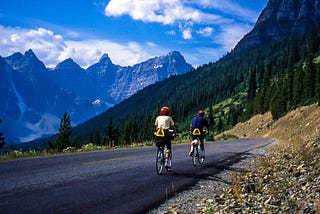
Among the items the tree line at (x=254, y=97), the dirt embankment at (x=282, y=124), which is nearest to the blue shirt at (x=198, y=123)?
the tree line at (x=254, y=97)

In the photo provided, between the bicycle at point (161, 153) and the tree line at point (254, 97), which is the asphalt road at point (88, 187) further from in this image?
the tree line at point (254, 97)

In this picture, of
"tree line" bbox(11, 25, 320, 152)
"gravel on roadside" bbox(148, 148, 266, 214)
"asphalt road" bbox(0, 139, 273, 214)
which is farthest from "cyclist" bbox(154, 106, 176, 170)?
"tree line" bbox(11, 25, 320, 152)

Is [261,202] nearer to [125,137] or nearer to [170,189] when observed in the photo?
[170,189]

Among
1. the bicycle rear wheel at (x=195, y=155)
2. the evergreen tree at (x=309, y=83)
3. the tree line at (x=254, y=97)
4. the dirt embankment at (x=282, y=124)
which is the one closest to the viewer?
the bicycle rear wheel at (x=195, y=155)

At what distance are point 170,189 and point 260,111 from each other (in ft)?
Answer: 292

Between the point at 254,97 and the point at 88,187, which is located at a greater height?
the point at 254,97

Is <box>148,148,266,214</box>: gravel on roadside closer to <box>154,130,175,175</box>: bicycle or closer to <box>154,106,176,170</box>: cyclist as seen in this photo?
<box>154,130,175,175</box>: bicycle

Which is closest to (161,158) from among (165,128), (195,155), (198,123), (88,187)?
(165,128)

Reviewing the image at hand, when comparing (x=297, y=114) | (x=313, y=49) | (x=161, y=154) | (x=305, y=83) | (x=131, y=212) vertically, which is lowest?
(x=131, y=212)

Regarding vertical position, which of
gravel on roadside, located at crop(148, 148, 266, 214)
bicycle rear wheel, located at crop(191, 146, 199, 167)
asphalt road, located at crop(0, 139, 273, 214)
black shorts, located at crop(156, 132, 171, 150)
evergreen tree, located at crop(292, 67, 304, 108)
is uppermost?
evergreen tree, located at crop(292, 67, 304, 108)

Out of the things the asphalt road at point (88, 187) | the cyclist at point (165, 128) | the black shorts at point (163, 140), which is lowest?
the asphalt road at point (88, 187)

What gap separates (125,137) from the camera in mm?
90125

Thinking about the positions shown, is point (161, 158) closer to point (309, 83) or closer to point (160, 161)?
point (160, 161)

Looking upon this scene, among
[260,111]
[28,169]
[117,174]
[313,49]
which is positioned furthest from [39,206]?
[313,49]
